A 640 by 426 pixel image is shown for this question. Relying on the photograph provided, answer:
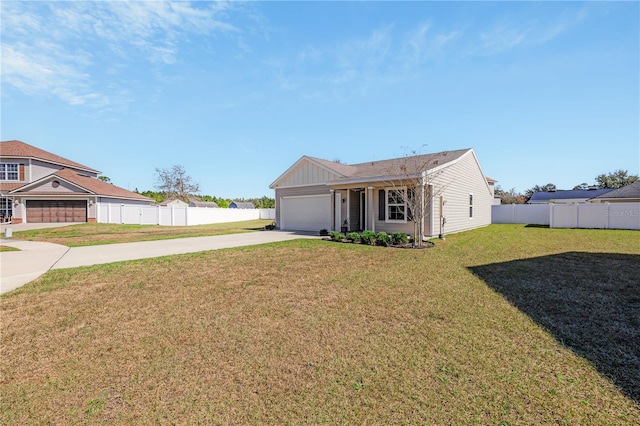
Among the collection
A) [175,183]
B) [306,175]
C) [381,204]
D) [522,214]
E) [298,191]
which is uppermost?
[175,183]

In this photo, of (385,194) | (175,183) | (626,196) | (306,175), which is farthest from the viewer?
(175,183)

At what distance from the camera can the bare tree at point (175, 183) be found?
4600cm

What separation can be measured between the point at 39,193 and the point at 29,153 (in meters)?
5.75

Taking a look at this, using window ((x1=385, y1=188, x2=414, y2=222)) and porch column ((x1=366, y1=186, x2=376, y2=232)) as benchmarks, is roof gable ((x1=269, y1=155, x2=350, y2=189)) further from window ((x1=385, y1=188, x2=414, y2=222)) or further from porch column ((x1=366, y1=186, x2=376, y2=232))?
window ((x1=385, y1=188, x2=414, y2=222))

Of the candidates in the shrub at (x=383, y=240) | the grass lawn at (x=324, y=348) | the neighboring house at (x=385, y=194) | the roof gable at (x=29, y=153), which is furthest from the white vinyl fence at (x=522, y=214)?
the roof gable at (x=29, y=153)

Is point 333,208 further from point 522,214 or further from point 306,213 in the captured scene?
point 522,214

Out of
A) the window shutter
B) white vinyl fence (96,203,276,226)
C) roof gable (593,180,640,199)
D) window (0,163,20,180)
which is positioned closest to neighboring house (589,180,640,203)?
roof gable (593,180,640,199)

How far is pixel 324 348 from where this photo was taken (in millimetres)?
3270

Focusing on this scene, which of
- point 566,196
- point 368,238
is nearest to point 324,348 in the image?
point 368,238

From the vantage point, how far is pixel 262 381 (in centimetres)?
268

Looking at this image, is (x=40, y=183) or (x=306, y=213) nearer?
(x=306, y=213)

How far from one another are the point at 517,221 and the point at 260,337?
2459 cm

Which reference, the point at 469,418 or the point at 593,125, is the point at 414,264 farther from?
the point at 593,125

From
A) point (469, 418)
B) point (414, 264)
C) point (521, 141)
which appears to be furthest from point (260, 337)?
point (521, 141)
